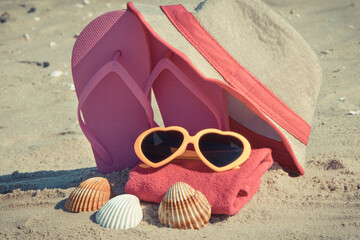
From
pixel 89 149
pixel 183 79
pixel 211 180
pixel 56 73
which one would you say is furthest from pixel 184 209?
pixel 56 73

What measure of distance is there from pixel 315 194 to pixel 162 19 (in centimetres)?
116

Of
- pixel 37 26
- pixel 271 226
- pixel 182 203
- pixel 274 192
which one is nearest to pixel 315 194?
pixel 274 192

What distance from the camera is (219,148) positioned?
213cm

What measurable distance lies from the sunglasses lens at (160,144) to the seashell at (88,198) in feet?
0.94

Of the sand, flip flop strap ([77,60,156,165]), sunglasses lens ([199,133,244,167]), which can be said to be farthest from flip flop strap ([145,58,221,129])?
the sand

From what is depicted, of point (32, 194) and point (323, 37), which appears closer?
point (32, 194)

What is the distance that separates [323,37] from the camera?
5316mm

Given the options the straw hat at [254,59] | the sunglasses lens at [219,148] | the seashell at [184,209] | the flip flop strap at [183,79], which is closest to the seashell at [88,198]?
the seashell at [184,209]

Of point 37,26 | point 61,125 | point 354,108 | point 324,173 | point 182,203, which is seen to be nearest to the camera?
point 182,203

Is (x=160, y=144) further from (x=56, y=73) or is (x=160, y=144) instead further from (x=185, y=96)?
(x=56, y=73)

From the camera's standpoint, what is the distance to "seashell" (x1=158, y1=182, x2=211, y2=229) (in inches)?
71.9

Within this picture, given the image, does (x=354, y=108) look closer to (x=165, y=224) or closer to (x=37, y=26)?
(x=165, y=224)

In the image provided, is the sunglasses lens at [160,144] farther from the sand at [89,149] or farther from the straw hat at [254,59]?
the straw hat at [254,59]

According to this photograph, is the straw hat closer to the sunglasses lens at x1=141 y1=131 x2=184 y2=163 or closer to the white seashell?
the sunglasses lens at x1=141 y1=131 x2=184 y2=163
